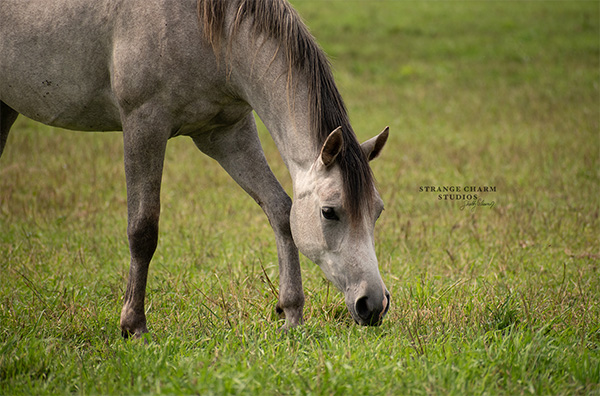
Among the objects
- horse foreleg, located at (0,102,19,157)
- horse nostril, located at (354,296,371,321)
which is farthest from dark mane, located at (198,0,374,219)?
horse foreleg, located at (0,102,19,157)

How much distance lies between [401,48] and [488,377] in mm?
14661

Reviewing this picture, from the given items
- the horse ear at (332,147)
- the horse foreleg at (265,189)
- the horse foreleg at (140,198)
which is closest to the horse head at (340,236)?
the horse ear at (332,147)

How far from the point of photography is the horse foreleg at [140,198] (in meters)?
3.34

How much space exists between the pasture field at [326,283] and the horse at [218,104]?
32 cm

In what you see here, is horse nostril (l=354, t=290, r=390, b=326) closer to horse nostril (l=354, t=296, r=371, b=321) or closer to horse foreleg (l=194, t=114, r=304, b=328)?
horse nostril (l=354, t=296, r=371, b=321)

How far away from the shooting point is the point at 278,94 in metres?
3.23

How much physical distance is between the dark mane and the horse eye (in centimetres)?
9

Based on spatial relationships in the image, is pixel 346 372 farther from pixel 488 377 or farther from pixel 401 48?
pixel 401 48

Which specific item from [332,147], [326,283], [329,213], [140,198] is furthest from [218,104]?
[326,283]

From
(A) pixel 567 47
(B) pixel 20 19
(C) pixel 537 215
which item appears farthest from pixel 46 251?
(A) pixel 567 47

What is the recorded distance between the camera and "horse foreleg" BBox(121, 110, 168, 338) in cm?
334

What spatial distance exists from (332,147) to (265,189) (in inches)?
31.9

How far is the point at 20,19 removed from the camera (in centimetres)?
368

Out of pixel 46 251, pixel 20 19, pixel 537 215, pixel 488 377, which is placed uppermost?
pixel 20 19
